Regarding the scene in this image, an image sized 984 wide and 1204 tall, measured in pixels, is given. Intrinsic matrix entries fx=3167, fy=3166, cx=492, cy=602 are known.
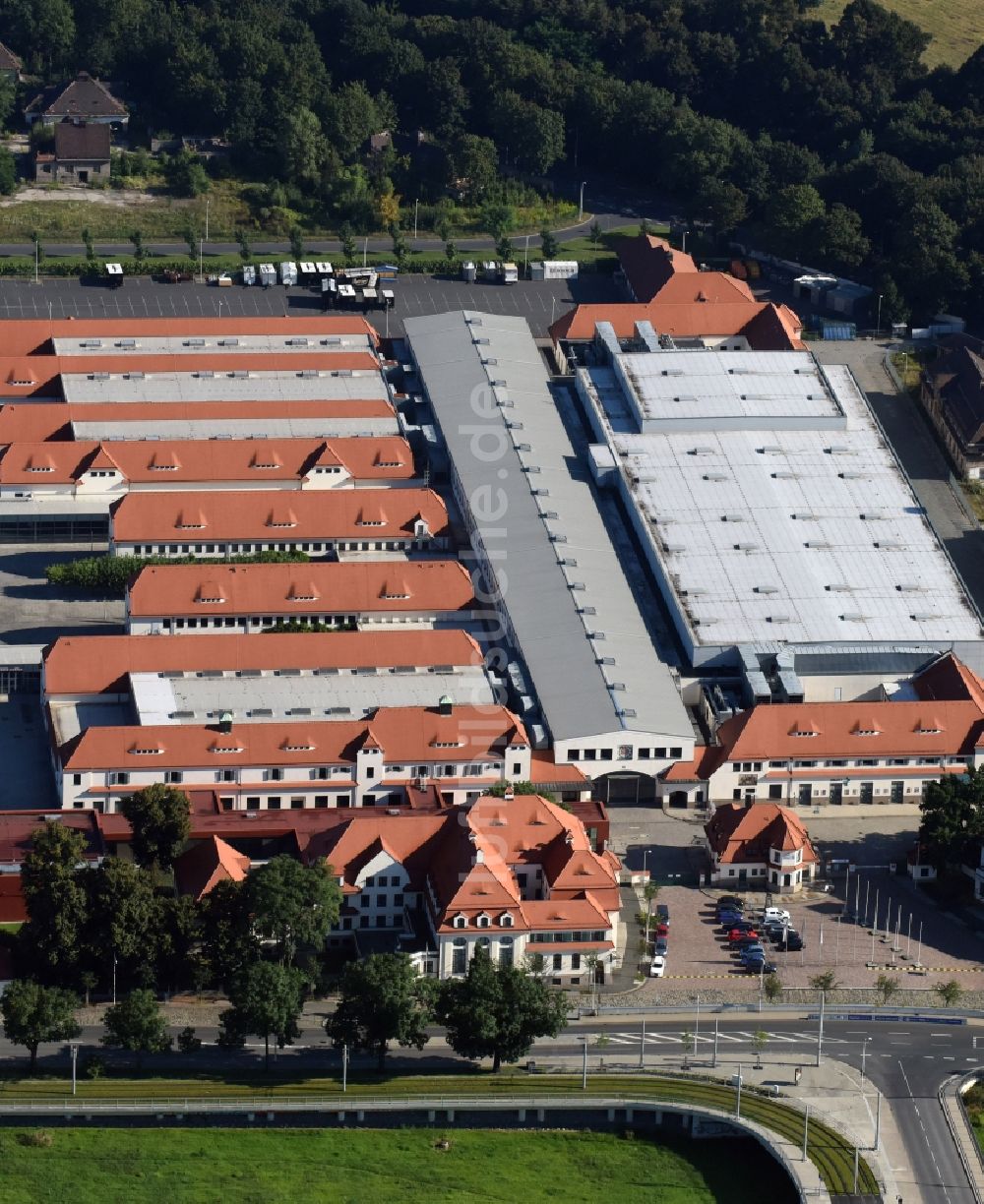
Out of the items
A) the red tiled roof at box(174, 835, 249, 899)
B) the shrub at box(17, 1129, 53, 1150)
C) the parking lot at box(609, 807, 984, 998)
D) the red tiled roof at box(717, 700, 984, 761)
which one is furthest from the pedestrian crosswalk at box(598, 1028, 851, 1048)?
the shrub at box(17, 1129, 53, 1150)

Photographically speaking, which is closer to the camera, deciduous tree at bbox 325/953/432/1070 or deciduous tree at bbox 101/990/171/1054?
deciduous tree at bbox 101/990/171/1054

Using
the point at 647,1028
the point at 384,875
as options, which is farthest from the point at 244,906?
the point at 647,1028

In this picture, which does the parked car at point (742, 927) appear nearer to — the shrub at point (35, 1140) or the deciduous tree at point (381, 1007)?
the deciduous tree at point (381, 1007)

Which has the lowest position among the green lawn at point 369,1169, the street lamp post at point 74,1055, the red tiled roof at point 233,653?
the green lawn at point 369,1169

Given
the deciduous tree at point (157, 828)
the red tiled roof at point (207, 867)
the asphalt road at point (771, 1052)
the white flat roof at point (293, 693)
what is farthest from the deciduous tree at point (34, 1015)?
the white flat roof at point (293, 693)

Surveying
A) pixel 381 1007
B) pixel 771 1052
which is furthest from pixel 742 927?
pixel 381 1007

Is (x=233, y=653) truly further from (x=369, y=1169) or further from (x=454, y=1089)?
(x=369, y=1169)

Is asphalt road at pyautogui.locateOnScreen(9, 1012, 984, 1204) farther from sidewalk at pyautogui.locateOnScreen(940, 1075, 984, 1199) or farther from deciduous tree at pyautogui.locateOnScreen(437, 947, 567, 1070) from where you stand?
deciduous tree at pyautogui.locateOnScreen(437, 947, 567, 1070)

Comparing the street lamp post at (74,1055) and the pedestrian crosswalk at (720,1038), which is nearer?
the street lamp post at (74,1055)
